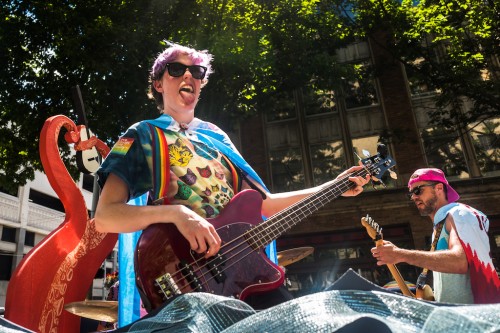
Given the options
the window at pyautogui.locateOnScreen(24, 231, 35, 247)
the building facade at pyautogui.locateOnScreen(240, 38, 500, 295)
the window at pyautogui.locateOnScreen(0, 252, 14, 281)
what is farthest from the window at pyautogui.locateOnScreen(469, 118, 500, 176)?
the window at pyautogui.locateOnScreen(24, 231, 35, 247)

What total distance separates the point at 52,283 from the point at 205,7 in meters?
9.85

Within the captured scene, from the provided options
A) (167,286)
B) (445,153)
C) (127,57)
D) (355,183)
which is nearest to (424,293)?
(355,183)

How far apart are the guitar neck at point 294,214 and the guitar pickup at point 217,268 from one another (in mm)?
206

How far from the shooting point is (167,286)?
5.02 ft

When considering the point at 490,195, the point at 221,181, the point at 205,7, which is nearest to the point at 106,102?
the point at 205,7

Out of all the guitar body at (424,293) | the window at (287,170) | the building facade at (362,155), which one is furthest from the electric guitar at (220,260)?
the window at (287,170)

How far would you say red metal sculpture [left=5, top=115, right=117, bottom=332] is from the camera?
97.0 inches

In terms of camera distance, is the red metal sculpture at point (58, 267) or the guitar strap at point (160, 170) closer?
the guitar strap at point (160, 170)

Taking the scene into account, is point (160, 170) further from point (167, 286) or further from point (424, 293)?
point (424, 293)

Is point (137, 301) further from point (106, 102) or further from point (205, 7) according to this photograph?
point (205, 7)

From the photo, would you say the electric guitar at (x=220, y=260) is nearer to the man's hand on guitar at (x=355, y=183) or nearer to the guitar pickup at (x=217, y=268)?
the guitar pickup at (x=217, y=268)

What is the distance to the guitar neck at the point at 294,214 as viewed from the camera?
1.87 m

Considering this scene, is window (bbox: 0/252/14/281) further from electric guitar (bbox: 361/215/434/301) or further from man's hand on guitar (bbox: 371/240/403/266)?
man's hand on guitar (bbox: 371/240/403/266)

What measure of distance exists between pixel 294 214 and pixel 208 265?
2.21 feet
